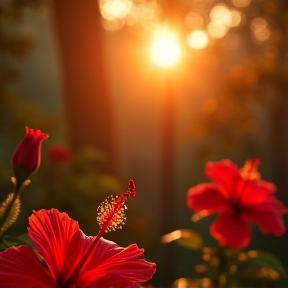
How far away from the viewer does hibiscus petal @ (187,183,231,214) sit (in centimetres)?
194

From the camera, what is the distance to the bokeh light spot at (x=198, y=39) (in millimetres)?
12267

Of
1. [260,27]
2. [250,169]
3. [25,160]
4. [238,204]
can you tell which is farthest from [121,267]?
[260,27]

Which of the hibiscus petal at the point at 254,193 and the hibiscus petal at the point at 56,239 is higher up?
the hibiscus petal at the point at 56,239

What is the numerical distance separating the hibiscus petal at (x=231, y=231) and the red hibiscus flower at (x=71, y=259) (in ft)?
2.69

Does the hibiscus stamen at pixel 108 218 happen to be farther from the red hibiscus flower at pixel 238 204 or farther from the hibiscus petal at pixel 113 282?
the red hibiscus flower at pixel 238 204

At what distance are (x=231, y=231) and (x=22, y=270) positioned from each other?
99cm

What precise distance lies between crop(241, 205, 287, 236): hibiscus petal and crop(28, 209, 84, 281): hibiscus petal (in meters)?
0.97

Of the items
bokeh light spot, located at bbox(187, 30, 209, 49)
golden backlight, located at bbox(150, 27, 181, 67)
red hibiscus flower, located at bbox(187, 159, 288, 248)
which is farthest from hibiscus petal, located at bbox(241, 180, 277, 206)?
bokeh light spot, located at bbox(187, 30, 209, 49)

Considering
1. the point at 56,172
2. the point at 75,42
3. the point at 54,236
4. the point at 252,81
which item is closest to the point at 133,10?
A: the point at 252,81

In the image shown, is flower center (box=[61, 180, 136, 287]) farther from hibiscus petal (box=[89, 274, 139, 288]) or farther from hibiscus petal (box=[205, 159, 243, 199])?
hibiscus petal (box=[205, 159, 243, 199])

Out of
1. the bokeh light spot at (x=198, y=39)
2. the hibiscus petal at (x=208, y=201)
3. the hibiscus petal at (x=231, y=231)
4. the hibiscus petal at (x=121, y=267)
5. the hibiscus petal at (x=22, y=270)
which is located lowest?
the bokeh light spot at (x=198, y=39)

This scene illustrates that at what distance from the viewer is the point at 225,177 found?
1985mm

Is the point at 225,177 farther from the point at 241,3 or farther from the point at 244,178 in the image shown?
the point at 241,3

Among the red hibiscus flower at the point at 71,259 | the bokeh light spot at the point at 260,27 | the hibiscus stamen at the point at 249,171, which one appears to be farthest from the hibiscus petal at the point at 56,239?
the bokeh light spot at the point at 260,27
